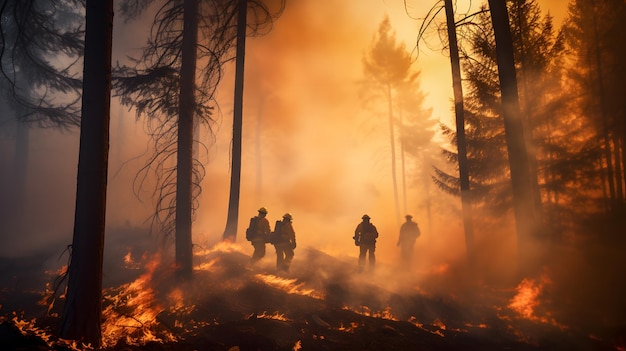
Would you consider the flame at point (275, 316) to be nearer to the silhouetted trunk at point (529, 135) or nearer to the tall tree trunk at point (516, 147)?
the tall tree trunk at point (516, 147)

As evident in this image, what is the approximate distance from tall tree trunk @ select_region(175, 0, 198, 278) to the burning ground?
745 millimetres

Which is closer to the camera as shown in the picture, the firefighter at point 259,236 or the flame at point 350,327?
the flame at point 350,327

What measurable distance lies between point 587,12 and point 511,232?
43.0ft

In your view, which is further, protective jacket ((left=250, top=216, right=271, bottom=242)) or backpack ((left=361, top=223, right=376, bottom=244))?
backpack ((left=361, top=223, right=376, bottom=244))

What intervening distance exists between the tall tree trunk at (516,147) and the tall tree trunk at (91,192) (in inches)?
404

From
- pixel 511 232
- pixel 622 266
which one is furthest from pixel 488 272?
pixel 511 232

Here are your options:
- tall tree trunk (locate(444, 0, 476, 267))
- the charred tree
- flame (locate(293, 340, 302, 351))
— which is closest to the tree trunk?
tall tree trunk (locate(444, 0, 476, 267))

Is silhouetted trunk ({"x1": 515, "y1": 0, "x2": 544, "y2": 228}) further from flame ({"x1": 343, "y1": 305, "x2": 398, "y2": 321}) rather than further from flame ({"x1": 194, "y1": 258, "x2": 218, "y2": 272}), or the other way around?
flame ({"x1": 194, "y1": 258, "x2": 218, "y2": 272})

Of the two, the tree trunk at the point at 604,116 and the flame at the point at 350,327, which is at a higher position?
the tree trunk at the point at 604,116

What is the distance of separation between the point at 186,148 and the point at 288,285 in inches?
200

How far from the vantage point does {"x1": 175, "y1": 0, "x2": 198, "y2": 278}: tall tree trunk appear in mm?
9008

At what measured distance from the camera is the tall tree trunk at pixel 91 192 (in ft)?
16.6

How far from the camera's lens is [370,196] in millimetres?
32219

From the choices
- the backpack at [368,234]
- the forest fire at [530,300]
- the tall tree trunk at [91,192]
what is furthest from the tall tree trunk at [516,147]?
the tall tree trunk at [91,192]
